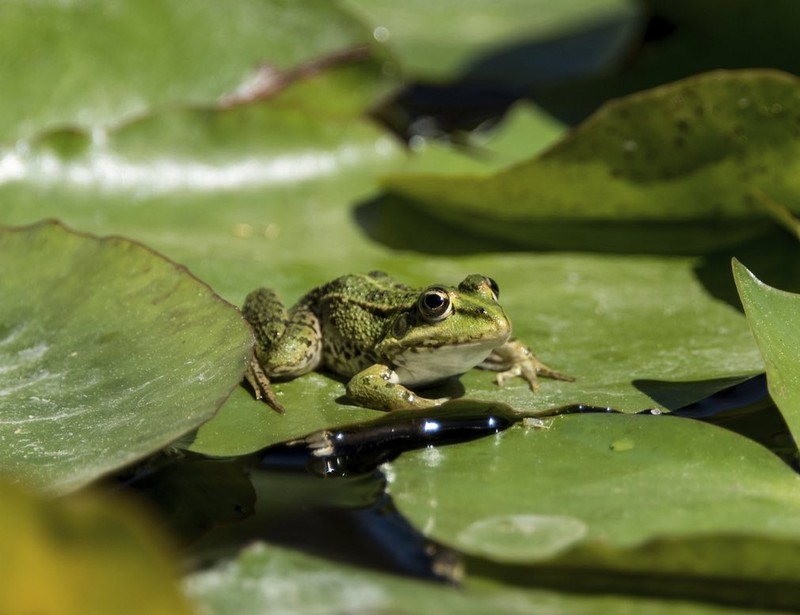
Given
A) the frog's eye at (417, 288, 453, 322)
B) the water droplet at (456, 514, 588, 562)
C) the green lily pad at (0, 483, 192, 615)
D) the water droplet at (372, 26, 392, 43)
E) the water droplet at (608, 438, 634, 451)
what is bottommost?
the water droplet at (608, 438, 634, 451)

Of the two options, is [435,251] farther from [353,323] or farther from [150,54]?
[150,54]

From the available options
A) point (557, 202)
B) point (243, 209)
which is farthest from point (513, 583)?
point (243, 209)

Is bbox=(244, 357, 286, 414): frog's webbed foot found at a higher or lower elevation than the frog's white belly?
higher

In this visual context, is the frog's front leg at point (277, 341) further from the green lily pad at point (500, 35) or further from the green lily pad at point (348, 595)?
the green lily pad at point (500, 35)

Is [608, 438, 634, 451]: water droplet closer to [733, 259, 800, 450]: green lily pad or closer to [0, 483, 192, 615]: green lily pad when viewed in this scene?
Result: [733, 259, 800, 450]: green lily pad

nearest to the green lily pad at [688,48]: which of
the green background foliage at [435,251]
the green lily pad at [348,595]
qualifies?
the green background foliage at [435,251]

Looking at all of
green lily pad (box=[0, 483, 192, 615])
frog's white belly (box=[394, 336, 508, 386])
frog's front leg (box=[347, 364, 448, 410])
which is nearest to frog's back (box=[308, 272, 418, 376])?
frog's white belly (box=[394, 336, 508, 386])

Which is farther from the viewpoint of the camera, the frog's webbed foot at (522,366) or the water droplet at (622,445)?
the frog's webbed foot at (522,366)
